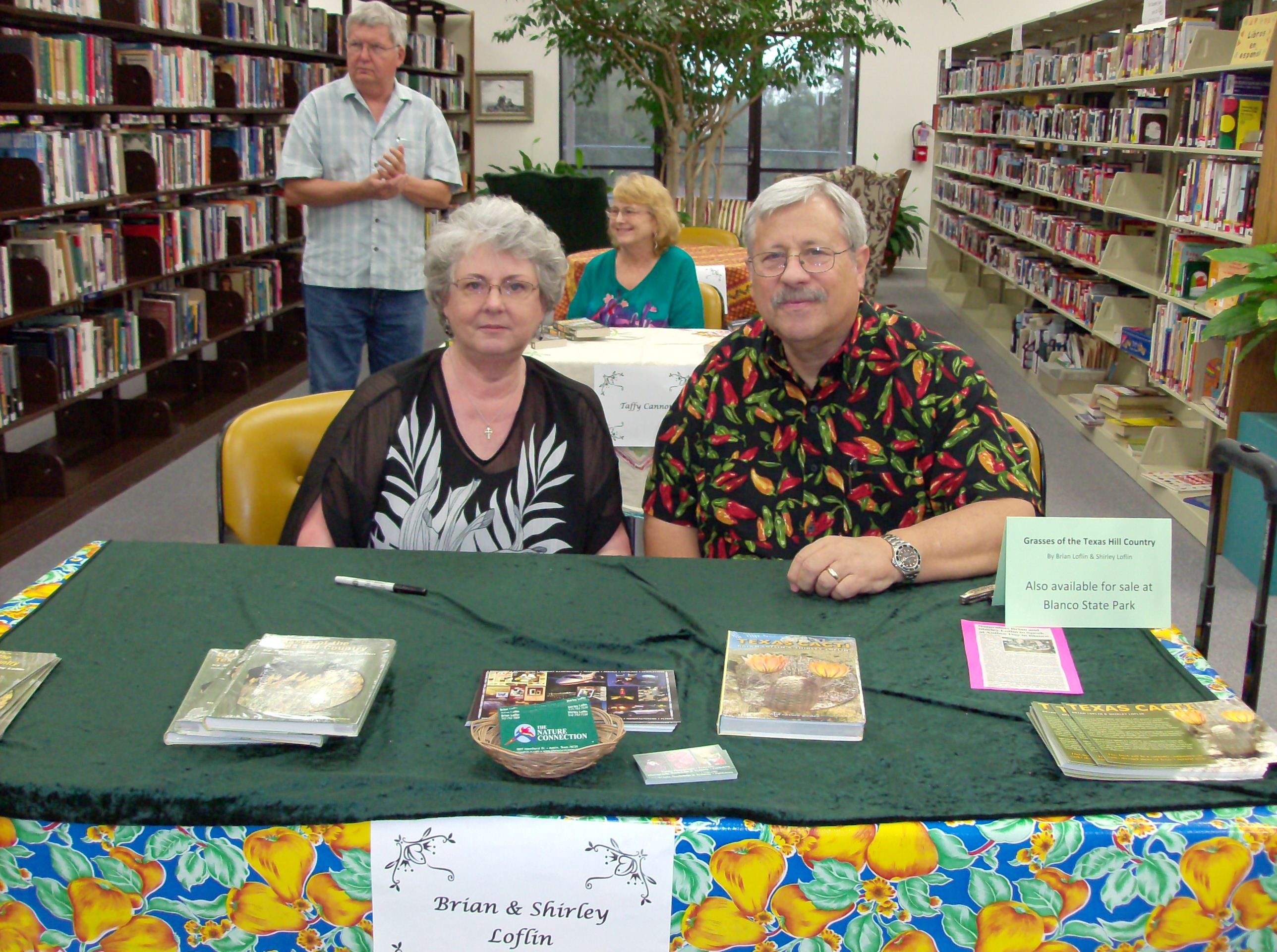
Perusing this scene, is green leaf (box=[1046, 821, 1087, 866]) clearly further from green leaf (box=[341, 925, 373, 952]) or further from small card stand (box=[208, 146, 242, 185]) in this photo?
small card stand (box=[208, 146, 242, 185])

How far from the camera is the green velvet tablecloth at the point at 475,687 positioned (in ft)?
3.29

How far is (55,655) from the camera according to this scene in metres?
1.26

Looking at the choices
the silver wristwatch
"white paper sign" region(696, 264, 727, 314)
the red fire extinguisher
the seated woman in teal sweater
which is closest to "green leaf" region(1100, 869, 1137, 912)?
the silver wristwatch

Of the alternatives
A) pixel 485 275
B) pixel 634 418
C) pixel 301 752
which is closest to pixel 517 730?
pixel 301 752

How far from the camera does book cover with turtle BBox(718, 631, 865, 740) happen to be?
3.67ft

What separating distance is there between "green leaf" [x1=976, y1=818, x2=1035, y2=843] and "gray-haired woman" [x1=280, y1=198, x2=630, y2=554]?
104 centimetres

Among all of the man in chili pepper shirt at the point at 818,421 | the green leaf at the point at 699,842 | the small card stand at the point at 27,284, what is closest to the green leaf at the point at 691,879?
the green leaf at the point at 699,842

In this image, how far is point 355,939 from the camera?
101 cm

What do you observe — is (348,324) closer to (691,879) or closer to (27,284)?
(27,284)

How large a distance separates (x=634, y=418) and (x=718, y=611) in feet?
5.26

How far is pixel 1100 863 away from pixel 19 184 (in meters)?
3.86

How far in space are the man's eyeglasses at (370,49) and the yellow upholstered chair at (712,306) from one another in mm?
1359

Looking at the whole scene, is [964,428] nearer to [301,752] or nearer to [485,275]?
[485,275]

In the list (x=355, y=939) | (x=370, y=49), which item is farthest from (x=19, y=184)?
(x=355, y=939)
